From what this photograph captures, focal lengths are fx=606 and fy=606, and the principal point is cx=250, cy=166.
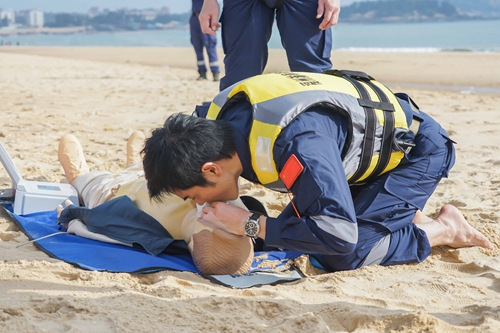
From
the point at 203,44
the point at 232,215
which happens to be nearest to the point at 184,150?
the point at 232,215

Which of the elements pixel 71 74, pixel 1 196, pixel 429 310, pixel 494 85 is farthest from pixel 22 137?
pixel 494 85

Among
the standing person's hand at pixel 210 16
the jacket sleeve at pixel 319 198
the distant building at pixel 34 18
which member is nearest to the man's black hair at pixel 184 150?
the jacket sleeve at pixel 319 198

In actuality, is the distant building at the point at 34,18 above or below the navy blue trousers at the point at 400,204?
below

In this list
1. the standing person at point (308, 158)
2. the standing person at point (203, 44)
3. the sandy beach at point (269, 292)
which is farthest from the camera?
the standing person at point (203, 44)

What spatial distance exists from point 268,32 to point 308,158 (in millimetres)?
1555

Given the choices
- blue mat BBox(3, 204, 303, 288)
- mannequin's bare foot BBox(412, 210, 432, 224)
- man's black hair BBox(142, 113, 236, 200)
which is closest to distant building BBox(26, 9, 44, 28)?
blue mat BBox(3, 204, 303, 288)

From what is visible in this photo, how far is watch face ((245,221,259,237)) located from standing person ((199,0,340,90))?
1.28 metres

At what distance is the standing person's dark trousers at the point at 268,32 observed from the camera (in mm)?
3449

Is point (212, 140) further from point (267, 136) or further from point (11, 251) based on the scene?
point (11, 251)

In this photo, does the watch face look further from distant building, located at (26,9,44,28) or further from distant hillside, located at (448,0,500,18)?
distant building, located at (26,9,44,28)

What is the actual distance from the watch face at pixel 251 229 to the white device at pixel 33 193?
62.3 inches

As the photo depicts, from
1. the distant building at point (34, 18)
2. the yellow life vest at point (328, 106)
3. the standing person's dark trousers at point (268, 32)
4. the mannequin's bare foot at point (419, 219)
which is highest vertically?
the standing person's dark trousers at point (268, 32)

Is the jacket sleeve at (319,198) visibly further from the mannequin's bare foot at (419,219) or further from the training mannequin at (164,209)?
the mannequin's bare foot at (419,219)

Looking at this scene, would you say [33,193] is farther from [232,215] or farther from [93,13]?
[93,13]
